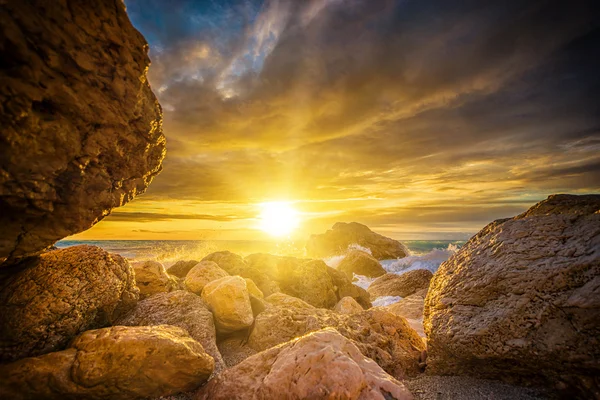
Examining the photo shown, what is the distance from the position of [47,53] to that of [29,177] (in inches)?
38.0

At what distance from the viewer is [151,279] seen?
5422 mm

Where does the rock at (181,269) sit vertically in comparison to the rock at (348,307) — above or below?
above

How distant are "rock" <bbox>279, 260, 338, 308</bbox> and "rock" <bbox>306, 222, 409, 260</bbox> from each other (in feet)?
54.8

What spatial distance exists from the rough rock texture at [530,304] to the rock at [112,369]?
10.5 feet

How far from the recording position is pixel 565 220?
324cm

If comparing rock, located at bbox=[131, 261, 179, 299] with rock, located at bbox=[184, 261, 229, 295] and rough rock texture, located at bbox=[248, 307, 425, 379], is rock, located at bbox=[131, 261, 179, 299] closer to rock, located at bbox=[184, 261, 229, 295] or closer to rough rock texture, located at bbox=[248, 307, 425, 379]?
rock, located at bbox=[184, 261, 229, 295]

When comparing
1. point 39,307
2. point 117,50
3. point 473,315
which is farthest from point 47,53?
point 473,315

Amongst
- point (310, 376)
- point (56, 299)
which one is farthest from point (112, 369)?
point (310, 376)

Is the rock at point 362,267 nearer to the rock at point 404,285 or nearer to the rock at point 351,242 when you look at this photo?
the rock at point 404,285

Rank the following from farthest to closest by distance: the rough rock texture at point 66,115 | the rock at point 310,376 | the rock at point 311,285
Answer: the rock at point 311,285 < the rock at point 310,376 < the rough rock texture at point 66,115

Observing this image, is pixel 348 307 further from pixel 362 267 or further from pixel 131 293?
pixel 362 267

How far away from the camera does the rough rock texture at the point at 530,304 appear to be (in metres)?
2.63

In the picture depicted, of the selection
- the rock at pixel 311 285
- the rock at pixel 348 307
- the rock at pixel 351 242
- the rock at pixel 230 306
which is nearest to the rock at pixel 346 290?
the rock at pixel 311 285

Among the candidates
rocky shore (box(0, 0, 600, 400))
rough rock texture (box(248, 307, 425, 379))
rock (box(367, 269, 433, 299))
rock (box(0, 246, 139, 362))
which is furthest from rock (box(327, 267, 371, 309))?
rock (box(0, 246, 139, 362))
